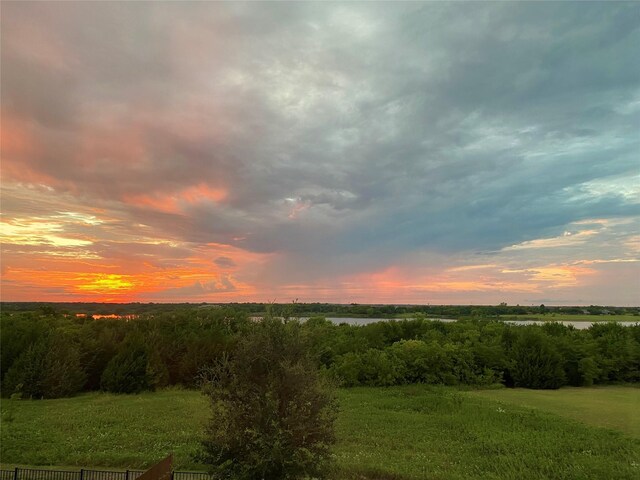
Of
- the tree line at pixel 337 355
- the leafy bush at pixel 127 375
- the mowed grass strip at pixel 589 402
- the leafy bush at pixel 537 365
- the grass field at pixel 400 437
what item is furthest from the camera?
the leafy bush at pixel 537 365

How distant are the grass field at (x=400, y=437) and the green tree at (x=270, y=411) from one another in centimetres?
222

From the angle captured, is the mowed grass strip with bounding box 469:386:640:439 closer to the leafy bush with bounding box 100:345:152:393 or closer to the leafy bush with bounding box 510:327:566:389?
the leafy bush with bounding box 510:327:566:389

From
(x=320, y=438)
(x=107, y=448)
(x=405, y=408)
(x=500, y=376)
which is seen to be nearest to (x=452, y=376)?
(x=500, y=376)

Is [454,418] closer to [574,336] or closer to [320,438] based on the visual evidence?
[320,438]

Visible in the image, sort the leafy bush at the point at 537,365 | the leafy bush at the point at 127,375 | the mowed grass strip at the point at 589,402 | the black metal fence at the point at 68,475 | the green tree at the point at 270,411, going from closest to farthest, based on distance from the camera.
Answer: the green tree at the point at 270,411 < the black metal fence at the point at 68,475 < the mowed grass strip at the point at 589,402 < the leafy bush at the point at 127,375 < the leafy bush at the point at 537,365

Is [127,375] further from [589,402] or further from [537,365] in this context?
[537,365]

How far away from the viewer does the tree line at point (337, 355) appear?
35719 mm

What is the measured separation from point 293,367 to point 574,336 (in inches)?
1933

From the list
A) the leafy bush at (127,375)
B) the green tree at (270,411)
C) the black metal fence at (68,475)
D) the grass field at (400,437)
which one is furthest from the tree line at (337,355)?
the green tree at (270,411)

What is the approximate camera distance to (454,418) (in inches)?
1021

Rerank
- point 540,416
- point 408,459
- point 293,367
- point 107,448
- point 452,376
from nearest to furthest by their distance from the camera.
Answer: point 293,367 < point 408,459 < point 107,448 < point 540,416 < point 452,376

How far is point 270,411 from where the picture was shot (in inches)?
392

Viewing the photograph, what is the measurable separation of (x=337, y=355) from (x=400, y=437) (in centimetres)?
2366

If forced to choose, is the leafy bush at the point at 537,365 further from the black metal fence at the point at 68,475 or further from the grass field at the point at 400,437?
the black metal fence at the point at 68,475
